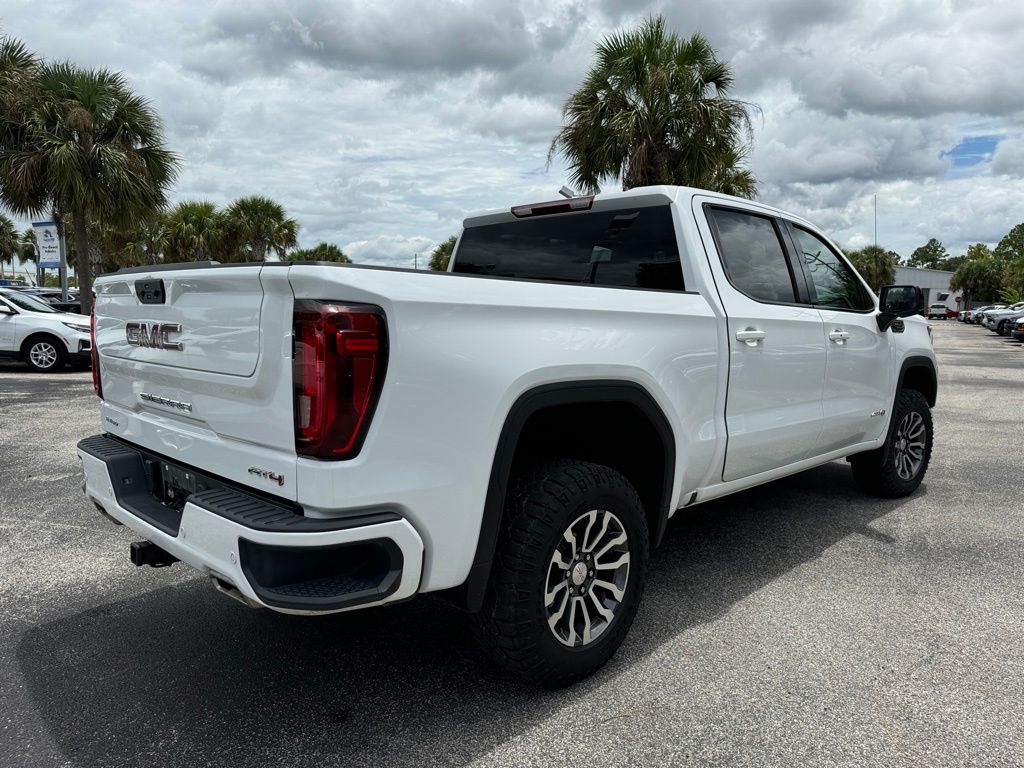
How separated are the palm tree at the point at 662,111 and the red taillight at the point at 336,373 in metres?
13.5

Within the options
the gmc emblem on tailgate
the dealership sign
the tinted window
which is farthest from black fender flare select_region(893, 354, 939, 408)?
the dealership sign

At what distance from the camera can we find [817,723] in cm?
251

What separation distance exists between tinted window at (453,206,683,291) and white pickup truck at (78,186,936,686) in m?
0.01

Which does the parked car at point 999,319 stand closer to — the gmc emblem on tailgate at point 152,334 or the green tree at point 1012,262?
the green tree at point 1012,262

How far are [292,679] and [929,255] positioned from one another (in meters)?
192

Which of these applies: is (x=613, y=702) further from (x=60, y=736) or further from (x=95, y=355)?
(x=95, y=355)

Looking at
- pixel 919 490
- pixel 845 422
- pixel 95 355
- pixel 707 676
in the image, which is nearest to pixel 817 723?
pixel 707 676

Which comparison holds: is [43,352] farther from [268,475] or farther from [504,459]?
[504,459]

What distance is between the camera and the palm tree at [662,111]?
567 inches

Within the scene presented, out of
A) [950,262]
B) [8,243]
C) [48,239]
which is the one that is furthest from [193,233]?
[950,262]

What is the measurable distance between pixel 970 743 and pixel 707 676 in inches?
33.1

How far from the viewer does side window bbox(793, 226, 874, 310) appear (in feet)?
13.8

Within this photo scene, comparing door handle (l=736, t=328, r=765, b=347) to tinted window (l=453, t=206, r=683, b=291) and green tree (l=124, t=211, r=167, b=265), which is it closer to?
tinted window (l=453, t=206, r=683, b=291)

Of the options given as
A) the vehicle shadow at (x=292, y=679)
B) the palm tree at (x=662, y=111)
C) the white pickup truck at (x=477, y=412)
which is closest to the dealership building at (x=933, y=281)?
the palm tree at (x=662, y=111)
